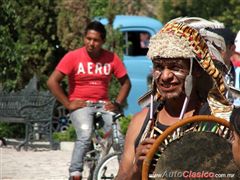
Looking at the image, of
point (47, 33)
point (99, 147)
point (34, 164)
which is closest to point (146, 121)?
point (99, 147)

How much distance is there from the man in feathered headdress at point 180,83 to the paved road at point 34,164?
20.1 ft

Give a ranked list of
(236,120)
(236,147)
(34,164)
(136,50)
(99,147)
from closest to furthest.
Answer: (236,120) → (236,147) → (99,147) → (34,164) → (136,50)

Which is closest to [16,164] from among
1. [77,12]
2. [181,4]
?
[77,12]

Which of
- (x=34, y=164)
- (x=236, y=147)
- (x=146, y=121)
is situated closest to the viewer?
(x=236, y=147)

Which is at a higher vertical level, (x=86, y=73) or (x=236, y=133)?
(x=236, y=133)

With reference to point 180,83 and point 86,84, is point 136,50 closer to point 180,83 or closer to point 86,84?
point 86,84

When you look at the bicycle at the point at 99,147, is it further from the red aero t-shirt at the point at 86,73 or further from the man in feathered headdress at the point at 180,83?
the man in feathered headdress at the point at 180,83

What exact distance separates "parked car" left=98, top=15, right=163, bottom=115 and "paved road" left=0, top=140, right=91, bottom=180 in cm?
342

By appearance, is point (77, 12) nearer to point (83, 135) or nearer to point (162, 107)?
point (83, 135)

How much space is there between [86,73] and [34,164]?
10.0 feet

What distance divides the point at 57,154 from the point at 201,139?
32.2ft

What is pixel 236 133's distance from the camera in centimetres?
324

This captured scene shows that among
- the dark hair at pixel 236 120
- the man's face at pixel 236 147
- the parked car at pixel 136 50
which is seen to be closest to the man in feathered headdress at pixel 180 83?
the man's face at pixel 236 147

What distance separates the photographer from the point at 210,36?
4039mm
